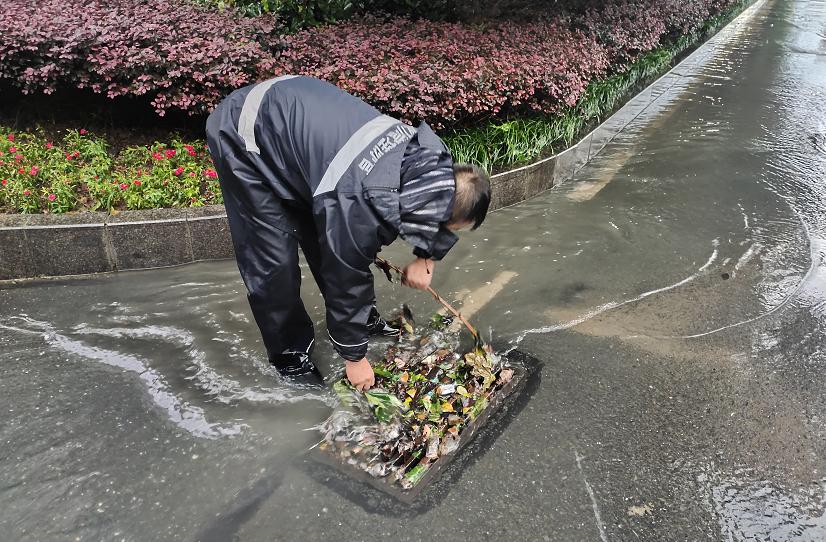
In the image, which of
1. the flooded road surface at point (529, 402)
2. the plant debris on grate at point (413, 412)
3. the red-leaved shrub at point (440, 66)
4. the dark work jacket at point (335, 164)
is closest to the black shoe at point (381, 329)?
the plant debris on grate at point (413, 412)

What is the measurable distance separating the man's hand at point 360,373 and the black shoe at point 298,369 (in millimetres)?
420

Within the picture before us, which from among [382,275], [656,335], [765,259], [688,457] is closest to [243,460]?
[382,275]

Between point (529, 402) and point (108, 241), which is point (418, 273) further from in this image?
point (108, 241)

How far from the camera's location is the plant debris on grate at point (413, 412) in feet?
7.88

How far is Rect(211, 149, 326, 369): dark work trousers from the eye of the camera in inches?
88.9

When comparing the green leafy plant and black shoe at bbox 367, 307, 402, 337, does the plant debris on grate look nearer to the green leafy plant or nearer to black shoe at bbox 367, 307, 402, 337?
black shoe at bbox 367, 307, 402, 337

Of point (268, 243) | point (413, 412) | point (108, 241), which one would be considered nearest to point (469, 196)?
point (268, 243)

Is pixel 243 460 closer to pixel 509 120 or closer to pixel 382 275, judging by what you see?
pixel 382 275

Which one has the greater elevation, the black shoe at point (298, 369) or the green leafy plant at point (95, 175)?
the green leafy plant at point (95, 175)

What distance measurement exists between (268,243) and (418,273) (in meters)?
0.63

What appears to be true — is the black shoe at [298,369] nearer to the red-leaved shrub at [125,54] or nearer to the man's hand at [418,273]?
the man's hand at [418,273]

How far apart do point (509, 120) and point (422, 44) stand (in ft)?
3.34

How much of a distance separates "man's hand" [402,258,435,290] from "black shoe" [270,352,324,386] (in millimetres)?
750

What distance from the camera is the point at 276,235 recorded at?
2.33m
